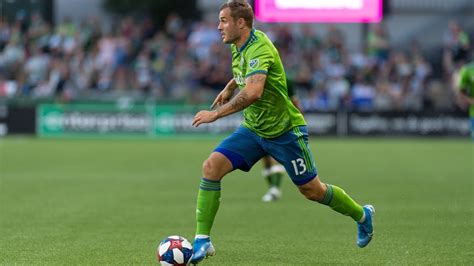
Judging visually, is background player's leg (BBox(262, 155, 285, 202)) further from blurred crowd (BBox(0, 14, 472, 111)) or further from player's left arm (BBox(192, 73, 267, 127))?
blurred crowd (BBox(0, 14, 472, 111))

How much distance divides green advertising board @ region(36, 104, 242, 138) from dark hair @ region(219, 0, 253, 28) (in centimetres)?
2026

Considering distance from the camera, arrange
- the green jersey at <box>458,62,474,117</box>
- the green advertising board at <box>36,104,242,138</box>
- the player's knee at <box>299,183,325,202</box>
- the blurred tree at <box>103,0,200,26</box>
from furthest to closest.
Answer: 1. the blurred tree at <box>103,0,200,26</box>
2. the green advertising board at <box>36,104,242,138</box>
3. the green jersey at <box>458,62,474,117</box>
4. the player's knee at <box>299,183,325,202</box>

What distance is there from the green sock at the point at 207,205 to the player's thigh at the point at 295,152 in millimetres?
574

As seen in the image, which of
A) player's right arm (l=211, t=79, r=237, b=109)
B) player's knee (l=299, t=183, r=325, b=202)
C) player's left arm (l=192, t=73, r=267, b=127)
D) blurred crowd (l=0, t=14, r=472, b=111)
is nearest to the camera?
player's left arm (l=192, t=73, r=267, b=127)

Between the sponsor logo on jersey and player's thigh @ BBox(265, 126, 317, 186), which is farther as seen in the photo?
player's thigh @ BBox(265, 126, 317, 186)

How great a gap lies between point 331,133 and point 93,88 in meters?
6.91

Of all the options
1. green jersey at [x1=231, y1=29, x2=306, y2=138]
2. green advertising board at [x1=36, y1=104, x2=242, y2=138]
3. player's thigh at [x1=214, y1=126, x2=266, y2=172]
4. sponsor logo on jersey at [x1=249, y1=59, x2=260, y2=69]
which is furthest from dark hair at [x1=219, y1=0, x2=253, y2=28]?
green advertising board at [x1=36, y1=104, x2=242, y2=138]

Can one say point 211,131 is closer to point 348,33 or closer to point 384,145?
point 384,145

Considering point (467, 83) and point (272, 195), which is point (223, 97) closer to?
point (272, 195)

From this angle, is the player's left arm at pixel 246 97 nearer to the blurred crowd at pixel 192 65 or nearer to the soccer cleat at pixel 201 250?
the soccer cleat at pixel 201 250

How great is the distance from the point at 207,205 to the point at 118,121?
2076 centimetres

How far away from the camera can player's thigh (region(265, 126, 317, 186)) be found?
8562 millimetres

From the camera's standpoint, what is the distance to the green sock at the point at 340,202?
882cm

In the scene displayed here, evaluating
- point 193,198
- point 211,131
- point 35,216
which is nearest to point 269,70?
point 35,216
